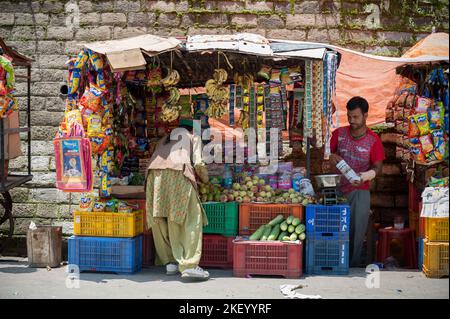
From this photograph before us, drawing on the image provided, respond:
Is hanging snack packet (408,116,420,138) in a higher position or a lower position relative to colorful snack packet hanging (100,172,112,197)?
higher

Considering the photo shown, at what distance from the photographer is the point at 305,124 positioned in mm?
7820

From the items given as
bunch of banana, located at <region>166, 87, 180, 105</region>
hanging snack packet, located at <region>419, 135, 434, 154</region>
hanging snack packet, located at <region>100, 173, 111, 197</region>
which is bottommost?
hanging snack packet, located at <region>100, 173, 111, 197</region>

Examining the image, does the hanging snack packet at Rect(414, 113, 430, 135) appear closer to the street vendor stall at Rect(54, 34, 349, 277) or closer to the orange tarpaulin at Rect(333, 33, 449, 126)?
the street vendor stall at Rect(54, 34, 349, 277)

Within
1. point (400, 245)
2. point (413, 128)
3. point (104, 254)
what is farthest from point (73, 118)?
point (400, 245)

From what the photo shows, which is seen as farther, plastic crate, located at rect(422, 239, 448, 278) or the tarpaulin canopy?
plastic crate, located at rect(422, 239, 448, 278)

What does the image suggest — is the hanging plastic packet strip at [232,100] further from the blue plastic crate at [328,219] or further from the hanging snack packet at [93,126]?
the hanging snack packet at [93,126]

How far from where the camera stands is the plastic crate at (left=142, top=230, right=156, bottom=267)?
809cm

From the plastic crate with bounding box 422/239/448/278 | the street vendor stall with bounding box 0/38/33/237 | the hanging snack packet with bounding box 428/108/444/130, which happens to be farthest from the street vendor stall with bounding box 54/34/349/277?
the hanging snack packet with bounding box 428/108/444/130

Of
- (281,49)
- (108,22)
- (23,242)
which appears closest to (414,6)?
(281,49)

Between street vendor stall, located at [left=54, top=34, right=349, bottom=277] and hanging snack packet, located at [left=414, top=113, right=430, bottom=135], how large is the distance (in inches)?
43.5

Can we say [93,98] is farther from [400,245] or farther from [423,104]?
[400,245]

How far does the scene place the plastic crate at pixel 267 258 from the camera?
24.2ft

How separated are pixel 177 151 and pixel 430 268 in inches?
131

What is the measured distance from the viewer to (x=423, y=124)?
299 inches
